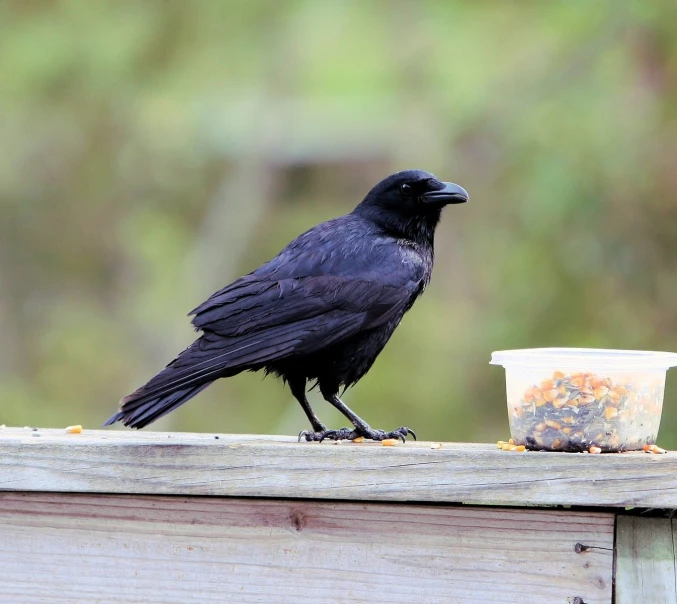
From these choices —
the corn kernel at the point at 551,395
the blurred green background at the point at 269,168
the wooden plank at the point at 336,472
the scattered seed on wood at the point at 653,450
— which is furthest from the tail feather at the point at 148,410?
the blurred green background at the point at 269,168

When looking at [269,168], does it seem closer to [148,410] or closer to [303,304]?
[303,304]

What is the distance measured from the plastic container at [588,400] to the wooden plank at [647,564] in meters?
0.32

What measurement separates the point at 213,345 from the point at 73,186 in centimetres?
691

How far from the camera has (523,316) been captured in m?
7.20

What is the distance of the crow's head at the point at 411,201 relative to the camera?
4285 mm

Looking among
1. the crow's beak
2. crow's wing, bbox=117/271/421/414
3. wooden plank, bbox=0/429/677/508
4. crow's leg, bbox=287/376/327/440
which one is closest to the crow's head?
the crow's beak

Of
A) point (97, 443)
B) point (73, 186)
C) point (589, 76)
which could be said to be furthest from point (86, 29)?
point (97, 443)

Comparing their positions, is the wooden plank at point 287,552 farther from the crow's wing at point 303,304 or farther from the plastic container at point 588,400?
the crow's wing at point 303,304

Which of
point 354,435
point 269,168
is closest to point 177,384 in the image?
point 354,435

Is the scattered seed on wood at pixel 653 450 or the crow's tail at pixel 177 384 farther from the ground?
the crow's tail at pixel 177 384

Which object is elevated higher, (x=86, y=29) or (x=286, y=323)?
(x=86, y=29)

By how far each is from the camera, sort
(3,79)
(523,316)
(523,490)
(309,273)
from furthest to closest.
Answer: (3,79) → (523,316) → (309,273) → (523,490)

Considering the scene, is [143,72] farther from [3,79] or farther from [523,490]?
[523,490]

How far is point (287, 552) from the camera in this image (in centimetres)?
237
